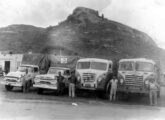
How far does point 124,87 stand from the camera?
1727cm

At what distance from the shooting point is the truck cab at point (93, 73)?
1742 cm

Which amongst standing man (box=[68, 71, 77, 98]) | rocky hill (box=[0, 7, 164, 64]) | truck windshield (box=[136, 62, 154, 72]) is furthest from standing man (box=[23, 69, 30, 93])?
rocky hill (box=[0, 7, 164, 64])

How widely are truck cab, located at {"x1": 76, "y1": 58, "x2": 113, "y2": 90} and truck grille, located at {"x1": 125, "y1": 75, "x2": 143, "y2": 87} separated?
125 centimetres

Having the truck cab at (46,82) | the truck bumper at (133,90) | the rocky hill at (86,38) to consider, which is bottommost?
the truck bumper at (133,90)

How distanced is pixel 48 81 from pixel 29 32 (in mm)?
51372

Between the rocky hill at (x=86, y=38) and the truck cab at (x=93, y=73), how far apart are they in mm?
32988

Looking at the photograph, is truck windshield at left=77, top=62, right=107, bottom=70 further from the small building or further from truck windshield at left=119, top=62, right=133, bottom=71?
the small building

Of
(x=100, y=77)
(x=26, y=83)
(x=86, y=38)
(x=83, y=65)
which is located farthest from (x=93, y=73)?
(x=86, y=38)

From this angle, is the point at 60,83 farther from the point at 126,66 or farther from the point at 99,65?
the point at 126,66

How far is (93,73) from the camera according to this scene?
57.6ft

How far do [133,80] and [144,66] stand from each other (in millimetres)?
1036

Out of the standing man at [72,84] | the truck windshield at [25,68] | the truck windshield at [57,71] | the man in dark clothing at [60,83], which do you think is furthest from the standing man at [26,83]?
the standing man at [72,84]

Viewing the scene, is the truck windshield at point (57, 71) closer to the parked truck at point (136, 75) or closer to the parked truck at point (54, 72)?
the parked truck at point (54, 72)

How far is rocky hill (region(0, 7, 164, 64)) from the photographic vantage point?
60.2 metres
